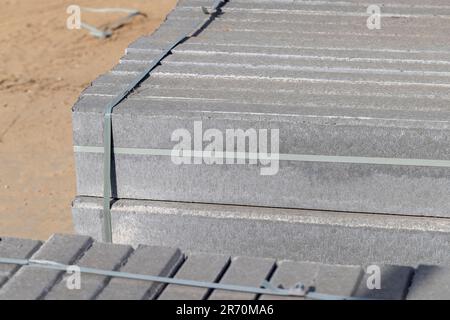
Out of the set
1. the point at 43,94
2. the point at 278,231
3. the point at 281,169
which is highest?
the point at 281,169

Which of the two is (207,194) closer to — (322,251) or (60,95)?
(322,251)

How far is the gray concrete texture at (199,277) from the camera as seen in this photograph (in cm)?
393

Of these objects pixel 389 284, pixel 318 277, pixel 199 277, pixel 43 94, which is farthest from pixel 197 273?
pixel 43 94

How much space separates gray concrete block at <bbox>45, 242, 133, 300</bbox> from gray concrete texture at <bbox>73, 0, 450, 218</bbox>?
854 millimetres

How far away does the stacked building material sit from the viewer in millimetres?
4848

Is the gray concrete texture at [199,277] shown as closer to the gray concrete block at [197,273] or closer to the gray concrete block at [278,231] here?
the gray concrete block at [197,273]

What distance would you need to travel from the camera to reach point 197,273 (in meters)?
4.07

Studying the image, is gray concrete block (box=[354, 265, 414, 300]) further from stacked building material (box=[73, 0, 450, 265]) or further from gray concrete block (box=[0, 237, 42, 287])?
gray concrete block (box=[0, 237, 42, 287])

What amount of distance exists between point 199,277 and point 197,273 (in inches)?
1.2

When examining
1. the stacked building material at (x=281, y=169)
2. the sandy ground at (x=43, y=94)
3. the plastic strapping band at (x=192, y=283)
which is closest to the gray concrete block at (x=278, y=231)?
the stacked building material at (x=281, y=169)

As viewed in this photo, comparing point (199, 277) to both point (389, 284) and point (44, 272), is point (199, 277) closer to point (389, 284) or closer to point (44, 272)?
point (44, 272)

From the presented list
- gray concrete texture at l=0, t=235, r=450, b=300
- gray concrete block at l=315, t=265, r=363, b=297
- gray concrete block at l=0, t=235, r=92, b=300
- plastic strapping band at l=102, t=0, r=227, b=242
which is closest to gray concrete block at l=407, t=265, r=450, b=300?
gray concrete texture at l=0, t=235, r=450, b=300
